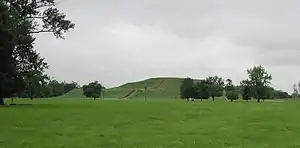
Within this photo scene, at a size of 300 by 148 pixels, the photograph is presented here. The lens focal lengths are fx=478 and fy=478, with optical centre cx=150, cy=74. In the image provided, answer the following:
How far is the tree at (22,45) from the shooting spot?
50375 mm

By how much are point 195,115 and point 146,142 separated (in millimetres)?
17675

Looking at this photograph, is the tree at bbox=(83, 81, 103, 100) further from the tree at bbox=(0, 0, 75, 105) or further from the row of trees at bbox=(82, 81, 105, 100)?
the tree at bbox=(0, 0, 75, 105)

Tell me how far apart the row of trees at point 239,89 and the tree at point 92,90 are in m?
30.7

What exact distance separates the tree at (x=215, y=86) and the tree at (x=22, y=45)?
93257 millimetres

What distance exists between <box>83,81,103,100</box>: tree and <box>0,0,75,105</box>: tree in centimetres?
9859

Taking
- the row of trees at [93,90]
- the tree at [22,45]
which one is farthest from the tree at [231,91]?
the tree at [22,45]

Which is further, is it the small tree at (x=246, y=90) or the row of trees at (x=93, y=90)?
Result: the row of trees at (x=93, y=90)

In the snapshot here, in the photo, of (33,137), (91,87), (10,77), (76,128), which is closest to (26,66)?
(10,77)

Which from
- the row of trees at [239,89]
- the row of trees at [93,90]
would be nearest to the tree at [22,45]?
the row of trees at [239,89]

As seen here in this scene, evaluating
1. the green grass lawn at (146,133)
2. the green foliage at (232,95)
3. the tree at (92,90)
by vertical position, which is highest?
the tree at (92,90)

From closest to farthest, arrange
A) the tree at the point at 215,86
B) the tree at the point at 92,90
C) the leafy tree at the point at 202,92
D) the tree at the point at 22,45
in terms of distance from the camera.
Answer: the tree at the point at 22,45 < the leafy tree at the point at 202,92 < the tree at the point at 215,86 < the tree at the point at 92,90

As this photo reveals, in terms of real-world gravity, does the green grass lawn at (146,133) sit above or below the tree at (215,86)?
below

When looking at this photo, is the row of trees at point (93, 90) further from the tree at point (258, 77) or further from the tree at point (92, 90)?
the tree at point (258, 77)

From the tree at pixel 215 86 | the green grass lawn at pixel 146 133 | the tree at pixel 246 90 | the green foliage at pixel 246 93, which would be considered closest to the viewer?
the green grass lawn at pixel 146 133
